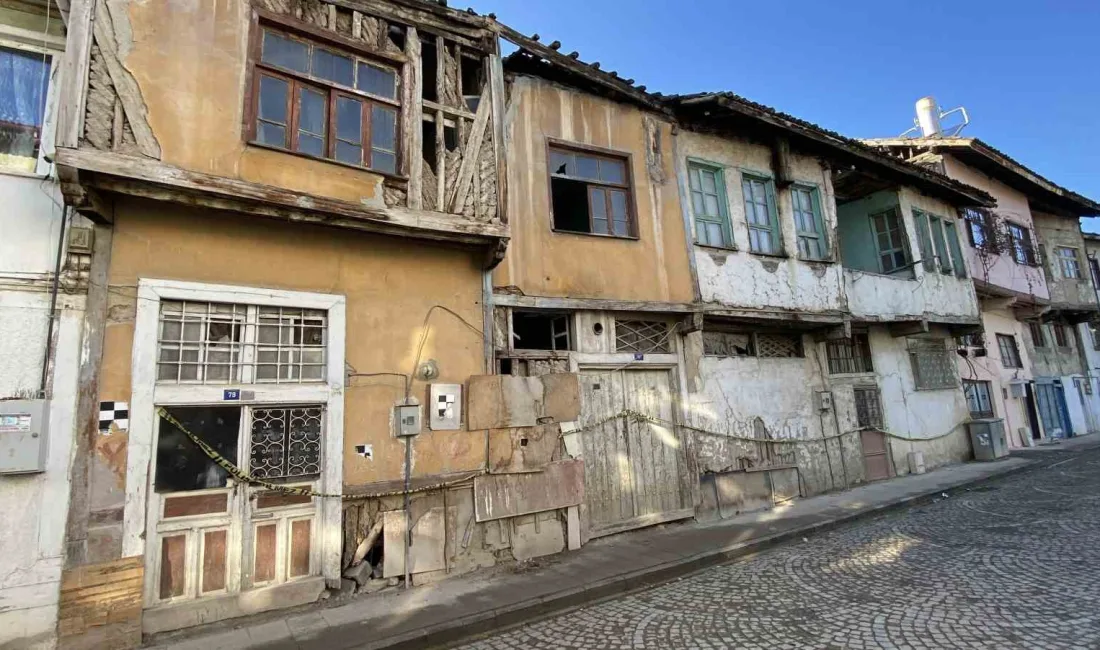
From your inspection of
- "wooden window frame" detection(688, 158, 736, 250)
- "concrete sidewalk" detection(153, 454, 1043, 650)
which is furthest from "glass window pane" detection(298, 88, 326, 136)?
"wooden window frame" detection(688, 158, 736, 250)

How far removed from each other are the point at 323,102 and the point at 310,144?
2.07 feet

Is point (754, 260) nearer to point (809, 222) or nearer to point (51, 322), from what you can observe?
point (809, 222)

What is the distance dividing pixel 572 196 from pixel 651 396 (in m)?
3.70

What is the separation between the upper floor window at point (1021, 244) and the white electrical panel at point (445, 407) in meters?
19.7

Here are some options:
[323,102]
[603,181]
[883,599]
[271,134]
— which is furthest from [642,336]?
[271,134]

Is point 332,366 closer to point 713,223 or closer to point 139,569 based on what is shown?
point 139,569

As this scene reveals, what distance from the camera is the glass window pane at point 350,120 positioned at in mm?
6578

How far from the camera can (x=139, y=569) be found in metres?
5.01

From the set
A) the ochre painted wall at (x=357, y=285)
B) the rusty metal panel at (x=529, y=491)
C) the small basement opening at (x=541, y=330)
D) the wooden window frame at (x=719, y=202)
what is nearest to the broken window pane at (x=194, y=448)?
the ochre painted wall at (x=357, y=285)

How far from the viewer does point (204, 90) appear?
576 centimetres

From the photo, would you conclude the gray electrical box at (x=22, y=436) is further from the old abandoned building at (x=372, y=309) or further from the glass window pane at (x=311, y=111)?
the glass window pane at (x=311, y=111)

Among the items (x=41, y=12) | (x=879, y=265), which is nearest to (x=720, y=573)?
(x=41, y=12)

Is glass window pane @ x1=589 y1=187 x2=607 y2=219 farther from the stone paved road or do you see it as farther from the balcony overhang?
the stone paved road

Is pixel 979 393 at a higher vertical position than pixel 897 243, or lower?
lower
